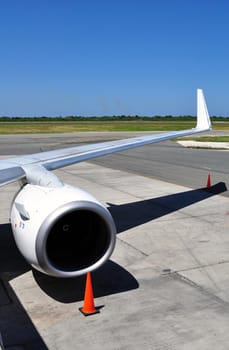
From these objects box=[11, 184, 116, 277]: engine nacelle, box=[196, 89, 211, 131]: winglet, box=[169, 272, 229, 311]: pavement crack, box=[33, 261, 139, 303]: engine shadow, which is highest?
box=[196, 89, 211, 131]: winglet

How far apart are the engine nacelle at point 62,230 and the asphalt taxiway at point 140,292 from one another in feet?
2.62

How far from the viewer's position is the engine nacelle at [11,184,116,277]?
19.4 feet

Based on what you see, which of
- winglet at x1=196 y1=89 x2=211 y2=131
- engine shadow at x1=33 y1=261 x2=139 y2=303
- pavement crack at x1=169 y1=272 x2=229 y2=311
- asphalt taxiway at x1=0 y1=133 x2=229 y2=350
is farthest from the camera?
winglet at x1=196 y1=89 x2=211 y2=131

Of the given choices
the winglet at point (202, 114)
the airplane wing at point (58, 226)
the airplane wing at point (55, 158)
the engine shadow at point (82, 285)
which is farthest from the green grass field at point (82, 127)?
the airplane wing at point (58, 226)

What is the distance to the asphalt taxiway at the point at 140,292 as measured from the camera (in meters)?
5.68

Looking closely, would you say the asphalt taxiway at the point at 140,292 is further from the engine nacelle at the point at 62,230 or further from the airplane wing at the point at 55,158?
the airplane wing at the point at 55,158

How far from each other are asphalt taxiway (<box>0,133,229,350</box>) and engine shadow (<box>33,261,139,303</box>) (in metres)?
0.02

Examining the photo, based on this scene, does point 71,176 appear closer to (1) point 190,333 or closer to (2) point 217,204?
(2) point 217,204

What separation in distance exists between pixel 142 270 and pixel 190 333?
8.04ft

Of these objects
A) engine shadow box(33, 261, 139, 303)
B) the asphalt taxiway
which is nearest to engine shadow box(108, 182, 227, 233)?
the asphalt taxiway

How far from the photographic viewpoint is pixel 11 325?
236 inches

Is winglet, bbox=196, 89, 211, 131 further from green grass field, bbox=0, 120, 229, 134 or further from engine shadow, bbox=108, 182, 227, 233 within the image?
green grass field, bbox=0, 120, 229, 134

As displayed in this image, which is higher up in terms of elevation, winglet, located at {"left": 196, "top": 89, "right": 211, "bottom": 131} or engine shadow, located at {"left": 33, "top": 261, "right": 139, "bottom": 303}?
winglet, located at {"left": 196, "top": 89, "right": 211, "bottom": 131}

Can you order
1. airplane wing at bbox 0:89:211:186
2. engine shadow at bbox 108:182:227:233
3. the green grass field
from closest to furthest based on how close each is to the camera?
airplane wing at bbox 0:89:211:186 → engine shadow at bbox 108:182:227:233 → the green grass field
